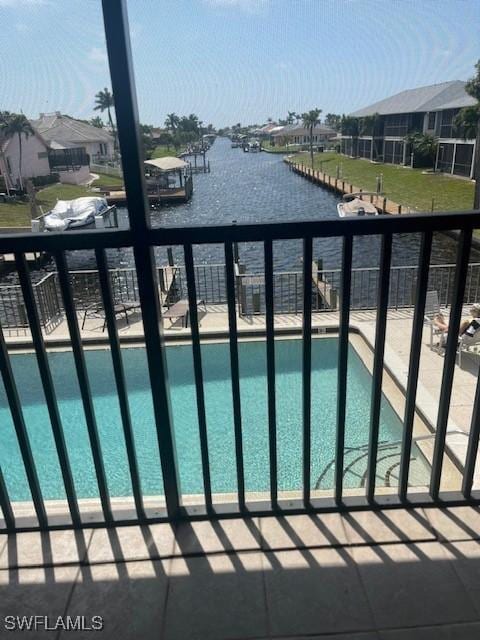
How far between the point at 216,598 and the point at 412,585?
2.25 feet

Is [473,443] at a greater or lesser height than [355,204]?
lesser

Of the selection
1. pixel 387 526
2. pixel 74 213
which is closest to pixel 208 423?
pixel 387 526

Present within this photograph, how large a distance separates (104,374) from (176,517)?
190 inches

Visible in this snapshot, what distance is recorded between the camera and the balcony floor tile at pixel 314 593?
4.82 feet

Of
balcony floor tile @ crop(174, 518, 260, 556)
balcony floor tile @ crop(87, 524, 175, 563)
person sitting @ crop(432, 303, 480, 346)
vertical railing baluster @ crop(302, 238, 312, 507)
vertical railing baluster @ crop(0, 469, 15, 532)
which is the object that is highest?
vertical railing baluster @ crop(302, 238, 312, 507)

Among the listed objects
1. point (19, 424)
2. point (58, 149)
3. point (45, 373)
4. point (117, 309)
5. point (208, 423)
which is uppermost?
point (58, 149)

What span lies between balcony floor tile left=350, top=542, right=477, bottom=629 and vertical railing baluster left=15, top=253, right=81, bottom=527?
113 cm

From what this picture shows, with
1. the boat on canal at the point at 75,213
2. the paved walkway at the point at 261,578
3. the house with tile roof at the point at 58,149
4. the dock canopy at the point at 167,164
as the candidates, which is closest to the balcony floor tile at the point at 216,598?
the paved walkway at the point at 261,578

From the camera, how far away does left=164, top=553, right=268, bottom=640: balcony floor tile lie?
147 cm

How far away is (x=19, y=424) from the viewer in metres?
1.74

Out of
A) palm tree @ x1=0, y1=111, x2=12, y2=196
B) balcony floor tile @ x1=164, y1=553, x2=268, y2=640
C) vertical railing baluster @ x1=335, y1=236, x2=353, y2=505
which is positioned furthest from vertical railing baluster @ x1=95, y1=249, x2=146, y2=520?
vertical railing baluster @ x1=335, y1=236, x2=353, y2=505

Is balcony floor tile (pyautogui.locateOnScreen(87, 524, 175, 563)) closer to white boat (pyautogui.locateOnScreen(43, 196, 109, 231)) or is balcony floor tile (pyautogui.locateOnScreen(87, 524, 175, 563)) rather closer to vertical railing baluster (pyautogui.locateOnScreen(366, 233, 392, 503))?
vertical railing baluster (pyautogui.locateOnScreen(366, 233, 392, 503))

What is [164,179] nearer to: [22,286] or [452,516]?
[22,286]

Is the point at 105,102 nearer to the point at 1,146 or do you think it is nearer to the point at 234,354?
the point at 1,146
